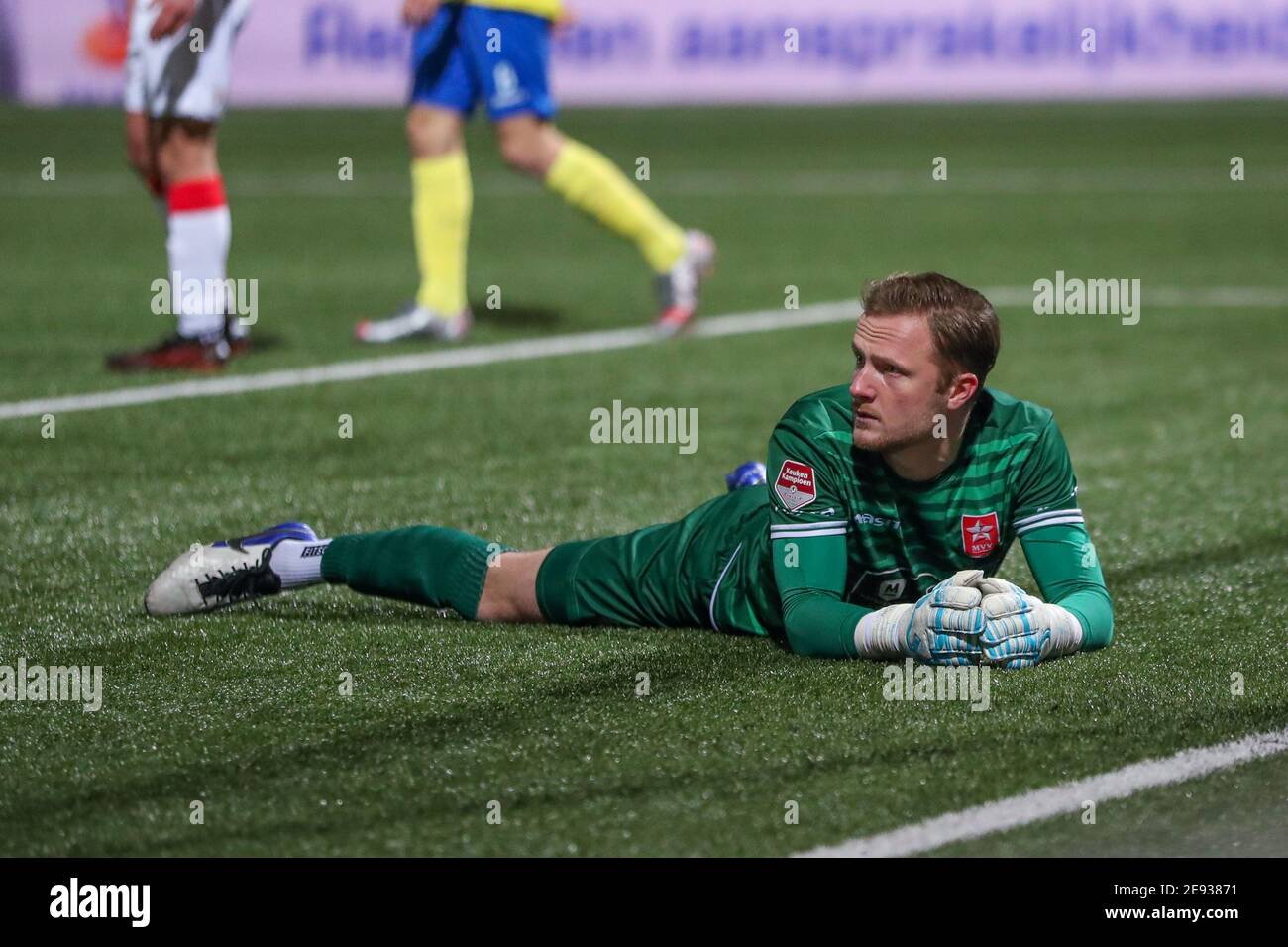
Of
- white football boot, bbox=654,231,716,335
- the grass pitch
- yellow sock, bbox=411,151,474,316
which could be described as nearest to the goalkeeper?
the grass pitch

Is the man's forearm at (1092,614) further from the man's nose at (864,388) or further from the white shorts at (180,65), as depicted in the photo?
the white shorts at (180,65)

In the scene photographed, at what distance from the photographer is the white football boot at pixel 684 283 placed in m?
8.99

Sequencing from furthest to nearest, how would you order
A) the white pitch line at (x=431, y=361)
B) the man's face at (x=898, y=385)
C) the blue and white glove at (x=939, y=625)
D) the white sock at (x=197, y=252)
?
the white sock at (x=197, y=252) → the white pitch line at (x=431, y=361) → the man's face at (x=898, y=385) → the blue and white glove at (x=939, y=625)

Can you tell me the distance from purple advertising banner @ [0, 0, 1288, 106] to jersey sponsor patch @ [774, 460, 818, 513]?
61.2ft

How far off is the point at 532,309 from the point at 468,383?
2165mm

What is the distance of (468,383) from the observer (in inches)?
303

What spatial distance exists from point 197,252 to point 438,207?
4.85ft

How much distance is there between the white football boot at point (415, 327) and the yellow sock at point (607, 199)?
748 millimetres

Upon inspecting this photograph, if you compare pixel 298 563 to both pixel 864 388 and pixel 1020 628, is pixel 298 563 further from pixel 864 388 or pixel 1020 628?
pixel 1020 628

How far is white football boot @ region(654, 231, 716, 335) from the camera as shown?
354 inches

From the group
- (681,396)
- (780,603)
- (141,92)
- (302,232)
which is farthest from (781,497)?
(302,232)

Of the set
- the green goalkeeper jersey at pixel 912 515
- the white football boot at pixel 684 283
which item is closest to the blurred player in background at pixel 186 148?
the white football boot at pixel 684 283

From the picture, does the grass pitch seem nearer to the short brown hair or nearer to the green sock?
the green sock

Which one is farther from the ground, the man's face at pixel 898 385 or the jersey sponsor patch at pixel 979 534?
the man's face at pixel 898 385
